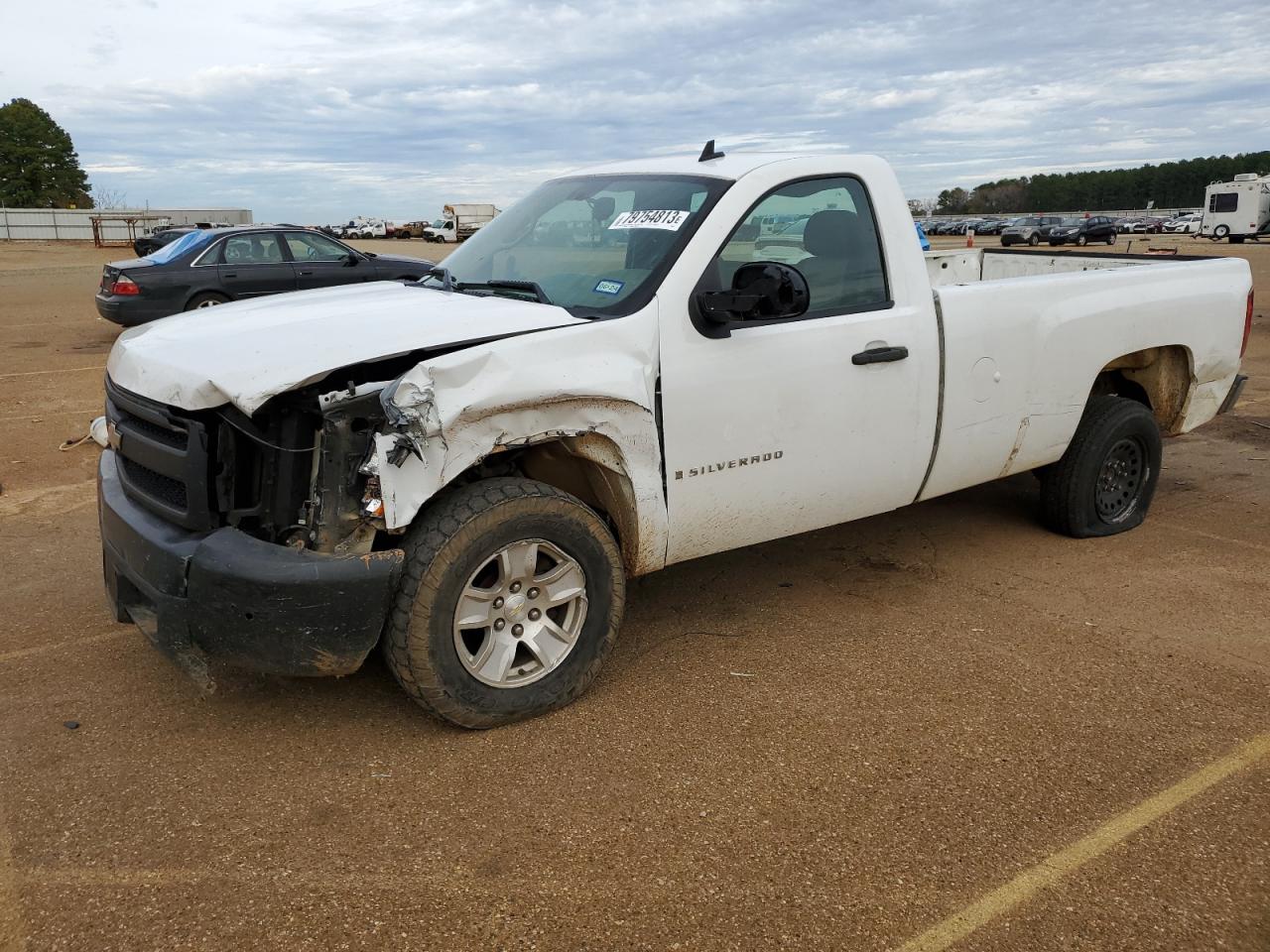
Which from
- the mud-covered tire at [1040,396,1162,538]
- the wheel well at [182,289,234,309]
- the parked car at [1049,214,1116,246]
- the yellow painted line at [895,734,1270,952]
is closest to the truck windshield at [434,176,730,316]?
the yellow painted line at [895,734,1270,952]

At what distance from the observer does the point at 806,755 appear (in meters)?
3.45

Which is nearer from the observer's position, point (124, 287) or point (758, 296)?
point (758, 296)

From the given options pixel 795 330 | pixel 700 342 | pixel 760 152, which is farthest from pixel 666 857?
pixel 760 152

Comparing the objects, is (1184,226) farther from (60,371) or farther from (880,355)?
(880,355)

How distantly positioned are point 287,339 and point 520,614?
47.6 inches

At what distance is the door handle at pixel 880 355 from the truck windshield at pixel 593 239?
87 centimetres

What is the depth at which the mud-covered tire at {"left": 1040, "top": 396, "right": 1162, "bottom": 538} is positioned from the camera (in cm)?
547

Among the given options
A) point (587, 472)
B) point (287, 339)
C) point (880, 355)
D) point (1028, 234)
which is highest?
point (1028, 234)

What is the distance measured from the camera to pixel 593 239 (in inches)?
167

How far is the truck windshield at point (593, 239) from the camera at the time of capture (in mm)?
3891

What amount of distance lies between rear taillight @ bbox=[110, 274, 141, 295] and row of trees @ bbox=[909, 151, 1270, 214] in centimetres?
12514

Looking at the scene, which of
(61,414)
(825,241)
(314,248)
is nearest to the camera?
(825,241)

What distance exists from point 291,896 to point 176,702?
4.48ft

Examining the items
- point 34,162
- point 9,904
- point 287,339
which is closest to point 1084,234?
point 287,339
